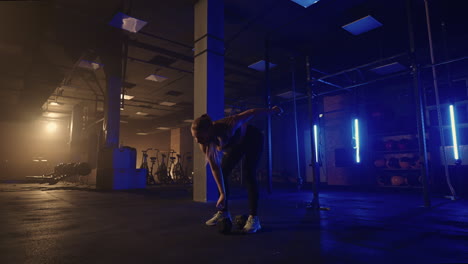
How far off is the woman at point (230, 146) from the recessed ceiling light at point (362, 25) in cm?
473

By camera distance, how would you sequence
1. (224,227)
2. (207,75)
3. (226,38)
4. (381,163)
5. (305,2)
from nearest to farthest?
1. (224,227)
2. (207,75)
3. (305,2)
4. (226,38)
5. (381,163)

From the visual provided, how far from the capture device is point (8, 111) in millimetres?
14297

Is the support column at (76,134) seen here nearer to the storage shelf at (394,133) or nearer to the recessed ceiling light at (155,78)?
the recessed ceiling light at (155,78)

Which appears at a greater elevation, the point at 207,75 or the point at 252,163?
the point at 207,75

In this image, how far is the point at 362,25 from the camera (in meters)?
6.03

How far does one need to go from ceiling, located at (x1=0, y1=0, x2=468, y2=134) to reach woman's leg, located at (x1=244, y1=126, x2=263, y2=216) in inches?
123

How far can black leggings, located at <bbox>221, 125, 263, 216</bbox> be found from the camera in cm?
224

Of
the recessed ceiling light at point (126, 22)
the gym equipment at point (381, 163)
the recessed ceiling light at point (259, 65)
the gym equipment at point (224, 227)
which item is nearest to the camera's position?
the gym equipment at point (224, 227)

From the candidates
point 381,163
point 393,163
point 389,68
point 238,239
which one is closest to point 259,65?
point 389,68

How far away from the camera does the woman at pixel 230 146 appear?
6.50ft

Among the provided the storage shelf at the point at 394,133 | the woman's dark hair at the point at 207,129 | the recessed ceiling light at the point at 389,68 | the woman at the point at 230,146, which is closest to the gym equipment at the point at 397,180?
the storage shelf at the point at 394,133

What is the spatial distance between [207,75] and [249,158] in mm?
2712

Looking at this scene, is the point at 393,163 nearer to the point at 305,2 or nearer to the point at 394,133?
the point at 394,133

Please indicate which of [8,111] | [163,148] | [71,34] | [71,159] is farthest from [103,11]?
[163,148]
